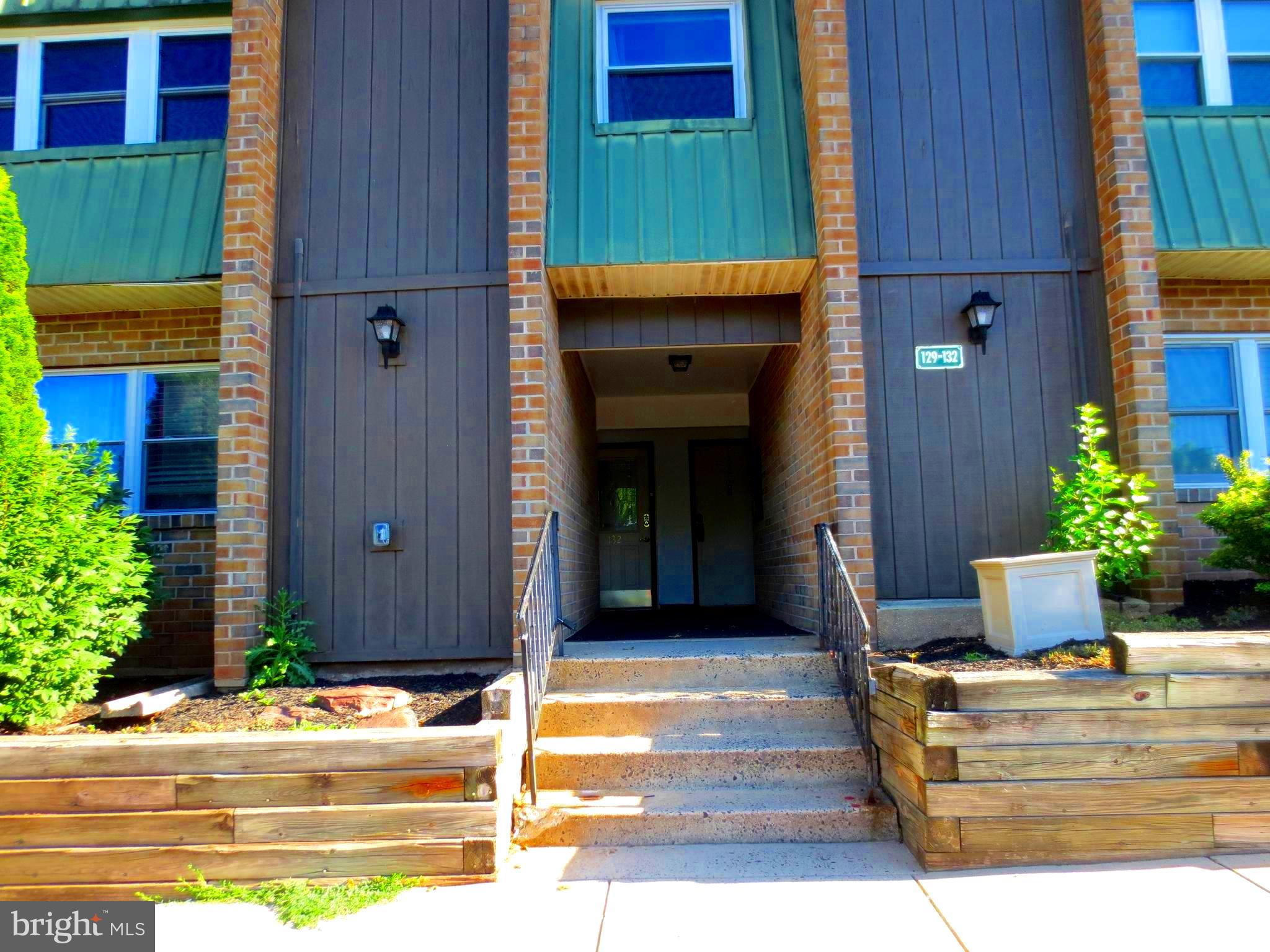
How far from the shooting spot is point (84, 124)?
6.65 meters

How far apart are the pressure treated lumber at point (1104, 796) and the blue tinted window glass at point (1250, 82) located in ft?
17.6

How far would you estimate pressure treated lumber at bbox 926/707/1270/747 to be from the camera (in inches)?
136

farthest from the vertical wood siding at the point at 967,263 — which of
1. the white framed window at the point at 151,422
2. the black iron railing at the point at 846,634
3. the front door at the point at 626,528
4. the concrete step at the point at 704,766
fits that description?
the front door at the point at 626,528

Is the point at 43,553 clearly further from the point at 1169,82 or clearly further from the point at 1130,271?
the point at 1169,82

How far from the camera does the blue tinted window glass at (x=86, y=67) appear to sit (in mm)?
6695

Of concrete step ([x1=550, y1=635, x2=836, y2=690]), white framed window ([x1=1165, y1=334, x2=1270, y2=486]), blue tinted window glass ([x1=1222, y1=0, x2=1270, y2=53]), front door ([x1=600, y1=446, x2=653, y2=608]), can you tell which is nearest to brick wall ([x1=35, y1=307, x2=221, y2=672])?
concrete step ([x1=550, y1=635, x2=836, y2=690])

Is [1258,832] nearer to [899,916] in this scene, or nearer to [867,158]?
[899,916]

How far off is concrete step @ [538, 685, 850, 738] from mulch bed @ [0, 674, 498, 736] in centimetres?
49

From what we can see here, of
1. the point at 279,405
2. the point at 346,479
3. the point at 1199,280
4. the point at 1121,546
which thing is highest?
the point at 1199,280

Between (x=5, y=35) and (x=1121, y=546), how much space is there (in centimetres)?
917

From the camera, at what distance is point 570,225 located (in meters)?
5.61

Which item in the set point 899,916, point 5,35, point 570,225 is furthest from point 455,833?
point 5,35

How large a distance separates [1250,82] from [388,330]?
6.68 meters

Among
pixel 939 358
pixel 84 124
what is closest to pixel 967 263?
pixel 939 358
